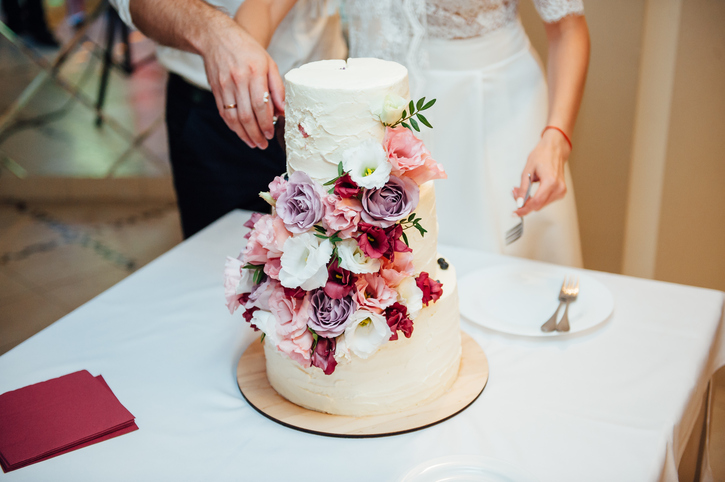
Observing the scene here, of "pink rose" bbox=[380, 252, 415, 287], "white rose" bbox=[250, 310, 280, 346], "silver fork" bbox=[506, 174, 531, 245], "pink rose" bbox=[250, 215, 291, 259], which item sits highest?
"pink rose" bbox=[250, 215, 291, 259]

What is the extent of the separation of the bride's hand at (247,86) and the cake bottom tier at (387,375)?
0.41m

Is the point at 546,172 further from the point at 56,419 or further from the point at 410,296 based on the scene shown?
the point at 56,419

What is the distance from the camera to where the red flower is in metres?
0.96

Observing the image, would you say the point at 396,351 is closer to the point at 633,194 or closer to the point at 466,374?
the point at 466,374

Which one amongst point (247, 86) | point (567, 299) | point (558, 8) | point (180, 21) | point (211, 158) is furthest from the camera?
point (211, 158)

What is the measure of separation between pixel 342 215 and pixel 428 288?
0.65ft

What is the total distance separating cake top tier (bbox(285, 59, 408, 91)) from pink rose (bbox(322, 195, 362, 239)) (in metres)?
0.16

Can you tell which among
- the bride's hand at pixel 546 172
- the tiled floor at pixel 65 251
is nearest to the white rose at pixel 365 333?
the bride's hand at pixel 546 172

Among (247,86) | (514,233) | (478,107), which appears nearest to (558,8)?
(478,107)

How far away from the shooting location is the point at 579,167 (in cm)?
257

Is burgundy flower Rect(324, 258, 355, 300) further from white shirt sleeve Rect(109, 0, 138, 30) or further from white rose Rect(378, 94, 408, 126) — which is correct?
white shirt sleeve Rect(109, 0, 138, 30)

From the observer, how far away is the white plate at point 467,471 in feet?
2.70

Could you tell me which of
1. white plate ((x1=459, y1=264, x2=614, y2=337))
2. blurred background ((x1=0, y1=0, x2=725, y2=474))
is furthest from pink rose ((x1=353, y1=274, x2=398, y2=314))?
blurred background ((x1=0, y1=0, x2=725, y2=474))

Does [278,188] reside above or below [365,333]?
above
